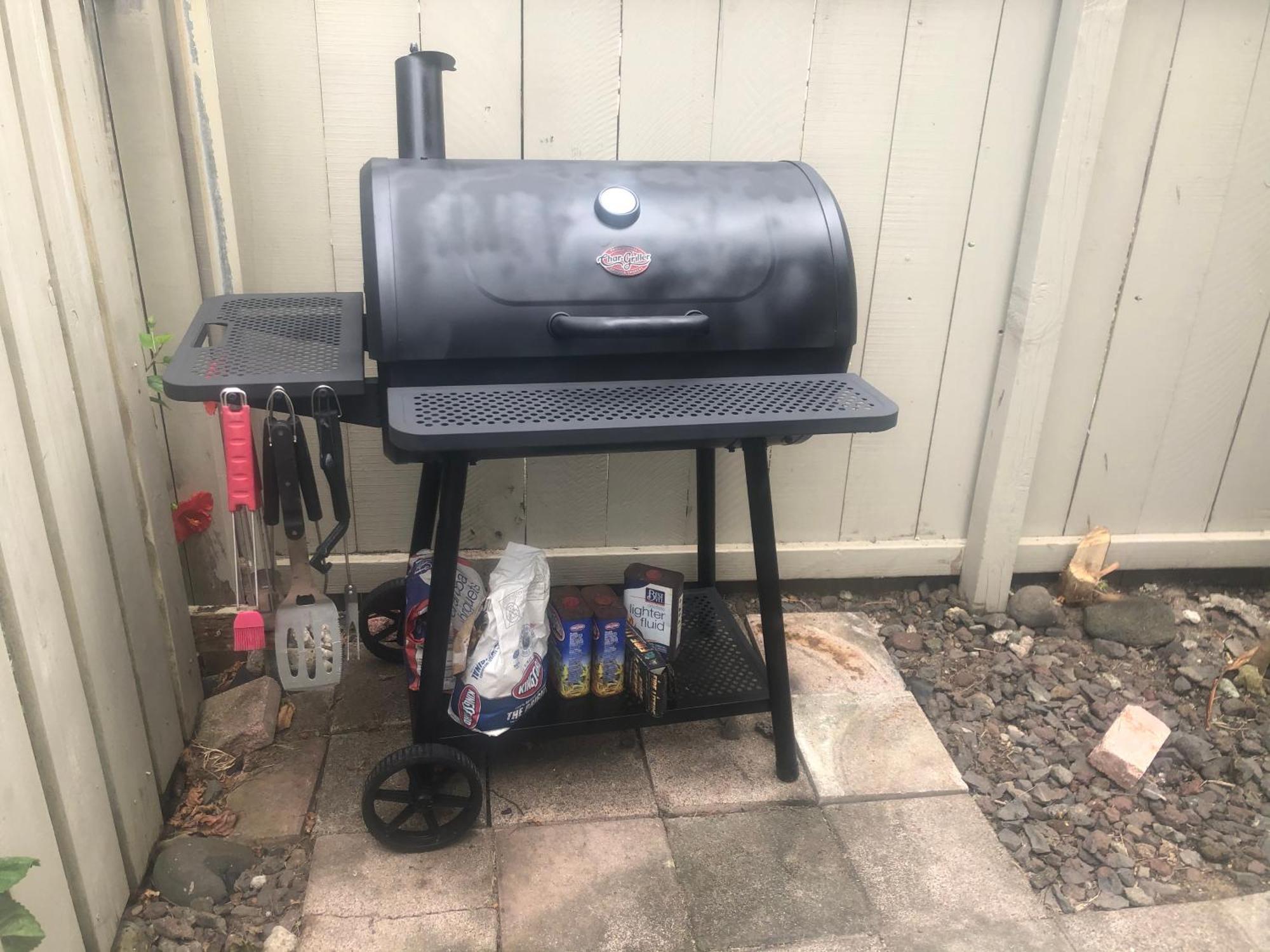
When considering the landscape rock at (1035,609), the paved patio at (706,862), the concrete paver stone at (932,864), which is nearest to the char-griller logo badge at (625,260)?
the paved patio at (706,862)

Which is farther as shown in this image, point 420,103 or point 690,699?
point 690,699

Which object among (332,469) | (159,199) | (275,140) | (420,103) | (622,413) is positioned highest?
(420,103)

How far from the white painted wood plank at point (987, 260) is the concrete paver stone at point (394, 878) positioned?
5.22ft

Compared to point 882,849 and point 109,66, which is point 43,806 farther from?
point 882,849

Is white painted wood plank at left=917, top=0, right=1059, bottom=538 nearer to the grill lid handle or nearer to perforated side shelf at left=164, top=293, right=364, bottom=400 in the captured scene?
Answer: the grill lid handle

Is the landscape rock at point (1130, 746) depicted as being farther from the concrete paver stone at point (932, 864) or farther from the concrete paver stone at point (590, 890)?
the concrete paver stone at point (590, 890)

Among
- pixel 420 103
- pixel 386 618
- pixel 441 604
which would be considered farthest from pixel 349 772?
pixel 420 103

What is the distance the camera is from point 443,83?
2.04 metres

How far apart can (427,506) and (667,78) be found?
1135 millimetres

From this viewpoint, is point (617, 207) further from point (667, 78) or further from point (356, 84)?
point (356, 84)

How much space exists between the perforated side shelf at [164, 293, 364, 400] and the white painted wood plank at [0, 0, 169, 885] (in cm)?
19

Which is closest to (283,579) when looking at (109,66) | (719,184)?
(109,66)

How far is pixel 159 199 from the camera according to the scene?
1901 millimetres

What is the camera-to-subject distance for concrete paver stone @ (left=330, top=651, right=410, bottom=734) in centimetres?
213
